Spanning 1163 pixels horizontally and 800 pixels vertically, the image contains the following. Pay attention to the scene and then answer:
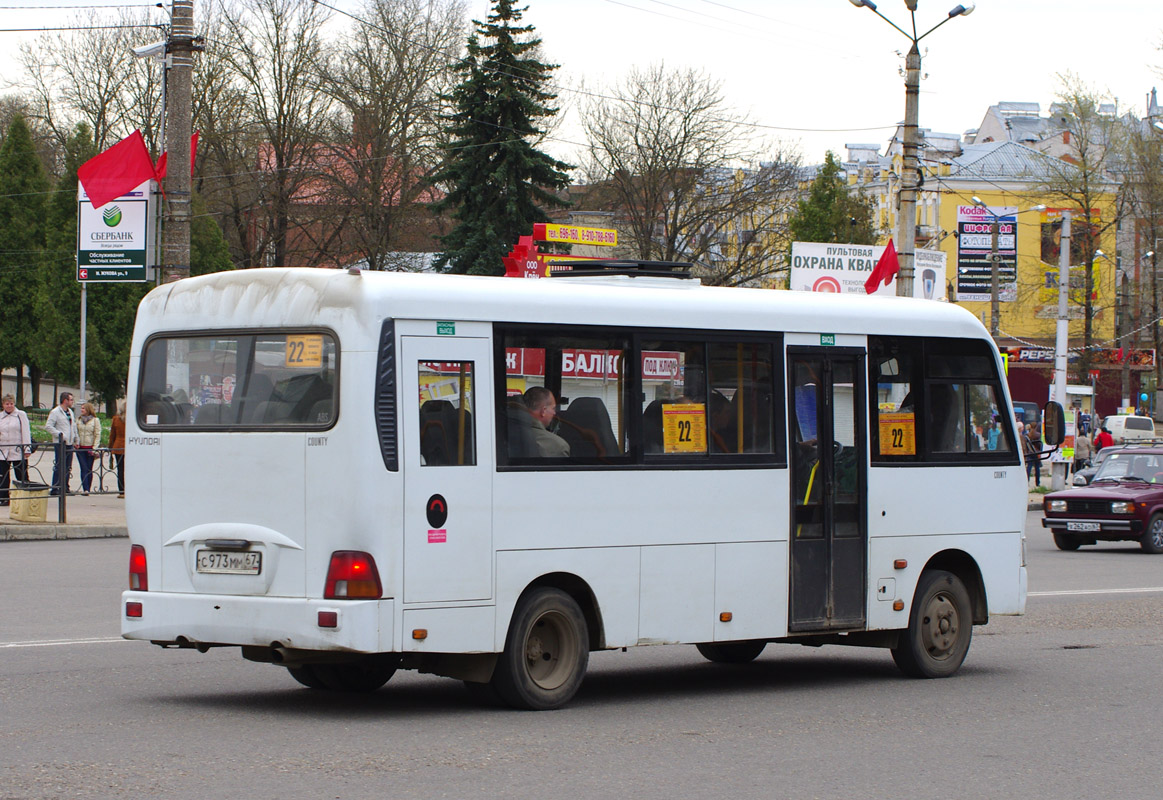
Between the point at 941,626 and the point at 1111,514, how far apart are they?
49.1ft

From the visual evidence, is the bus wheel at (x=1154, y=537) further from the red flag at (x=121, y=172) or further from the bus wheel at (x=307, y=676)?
the bus wheel at (x=307, y=676)

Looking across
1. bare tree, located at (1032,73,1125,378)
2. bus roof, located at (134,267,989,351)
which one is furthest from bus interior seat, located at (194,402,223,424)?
bare tree, located at (1032,73,1125,378)

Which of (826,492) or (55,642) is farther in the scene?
Result: (55,642)

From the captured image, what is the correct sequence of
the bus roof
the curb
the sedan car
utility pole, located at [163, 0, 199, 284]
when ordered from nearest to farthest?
1. the bus roof
2. utility pole, located at [163, 0, 199, 284]
3. the curb
4. the sedan car

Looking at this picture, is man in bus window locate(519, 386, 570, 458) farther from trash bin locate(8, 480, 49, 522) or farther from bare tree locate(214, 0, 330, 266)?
bare tree locate(214, 0, 330, 266)

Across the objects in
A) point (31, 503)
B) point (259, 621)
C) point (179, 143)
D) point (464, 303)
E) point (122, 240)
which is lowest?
point (31, 503)

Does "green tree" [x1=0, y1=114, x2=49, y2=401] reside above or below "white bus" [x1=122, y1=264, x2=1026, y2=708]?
above

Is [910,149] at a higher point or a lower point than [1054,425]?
higher

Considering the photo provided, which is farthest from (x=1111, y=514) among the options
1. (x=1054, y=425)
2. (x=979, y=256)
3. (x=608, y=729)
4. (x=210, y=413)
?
(x=979, y=256)

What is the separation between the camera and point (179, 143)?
19.6 meters

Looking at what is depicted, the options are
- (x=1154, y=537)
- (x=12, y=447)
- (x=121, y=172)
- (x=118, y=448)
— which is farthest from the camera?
(x=118, y=448)

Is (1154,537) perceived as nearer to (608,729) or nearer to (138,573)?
(608,729)

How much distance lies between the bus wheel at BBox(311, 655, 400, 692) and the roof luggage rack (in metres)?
2.75

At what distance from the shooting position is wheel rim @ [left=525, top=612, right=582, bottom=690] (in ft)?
29.3
